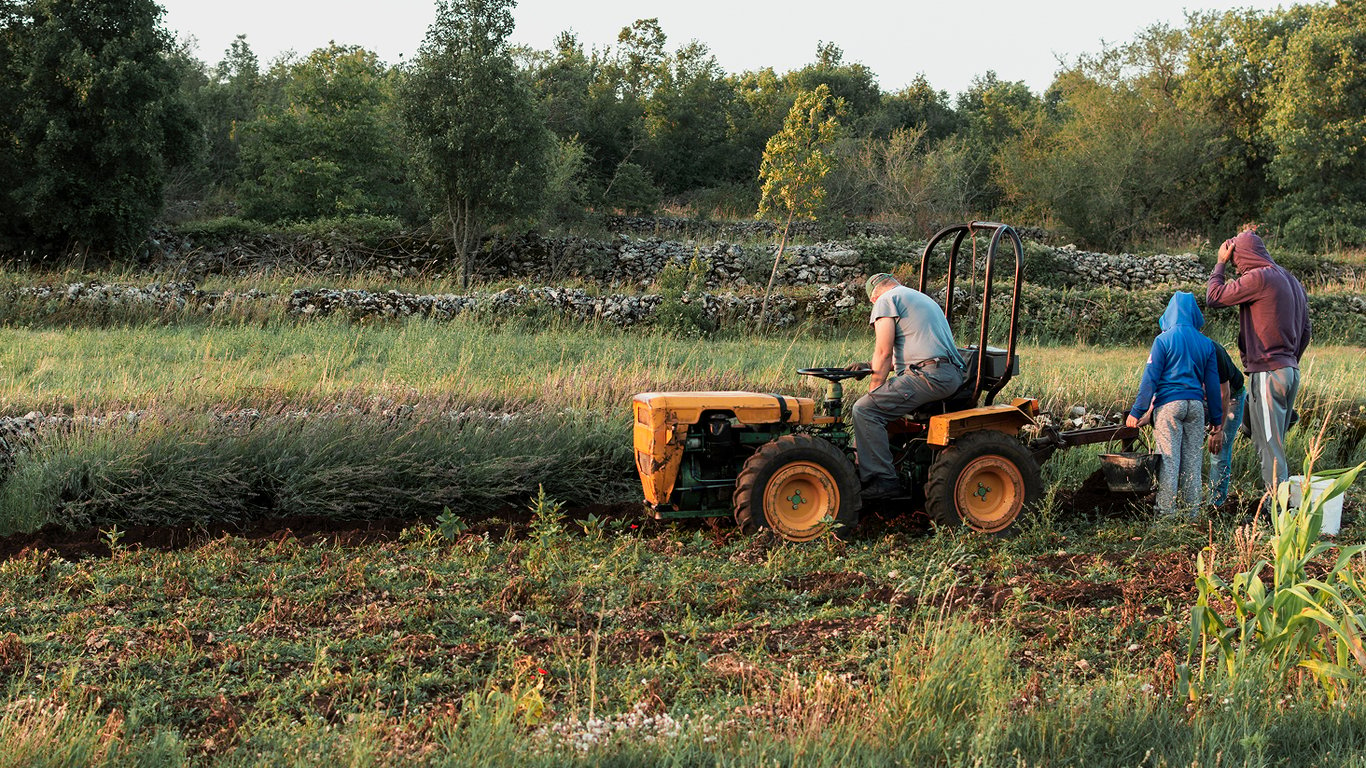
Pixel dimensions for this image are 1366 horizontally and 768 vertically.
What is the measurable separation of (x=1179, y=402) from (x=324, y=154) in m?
25.6

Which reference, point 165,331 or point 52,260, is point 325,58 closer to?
point 52,260

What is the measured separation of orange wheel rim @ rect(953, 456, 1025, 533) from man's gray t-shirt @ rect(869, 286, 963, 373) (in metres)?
0.72

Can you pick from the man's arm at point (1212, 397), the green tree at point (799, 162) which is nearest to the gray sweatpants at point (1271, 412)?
the man's arm at point (1212, 397)

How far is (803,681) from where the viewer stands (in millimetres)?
4480

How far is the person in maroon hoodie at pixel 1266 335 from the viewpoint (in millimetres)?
8141

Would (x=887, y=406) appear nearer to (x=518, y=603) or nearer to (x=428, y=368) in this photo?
(x=518, y=603)

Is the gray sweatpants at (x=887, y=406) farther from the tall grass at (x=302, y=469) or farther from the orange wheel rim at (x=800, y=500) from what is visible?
the tall grass at (x=302, y=469)

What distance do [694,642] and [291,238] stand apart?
20.4 metres

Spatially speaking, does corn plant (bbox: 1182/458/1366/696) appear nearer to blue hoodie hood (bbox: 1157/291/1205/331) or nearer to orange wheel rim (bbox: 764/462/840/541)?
orange wheel rim (bbox: 764/462/840/541)

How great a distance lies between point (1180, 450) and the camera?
25.7 feet

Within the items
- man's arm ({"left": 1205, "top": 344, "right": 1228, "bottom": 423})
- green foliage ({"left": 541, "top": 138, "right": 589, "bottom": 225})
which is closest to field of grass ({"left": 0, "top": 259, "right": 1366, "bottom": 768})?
man's arm ({"left": 1205, "top": 344, "right": 1228, "bottom": 423})

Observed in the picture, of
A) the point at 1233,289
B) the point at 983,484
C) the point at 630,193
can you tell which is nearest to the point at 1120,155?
the point at 630,193

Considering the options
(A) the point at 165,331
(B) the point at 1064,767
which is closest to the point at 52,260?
(A) the point at 165,331

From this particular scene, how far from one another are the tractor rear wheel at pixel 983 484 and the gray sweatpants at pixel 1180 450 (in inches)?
43.4
